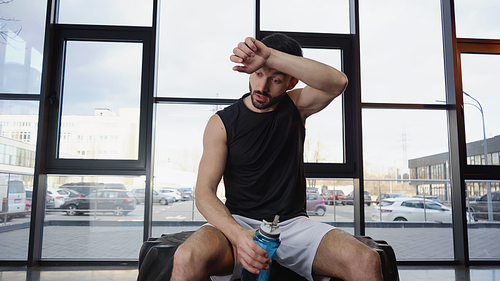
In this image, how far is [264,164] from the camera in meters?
1.33

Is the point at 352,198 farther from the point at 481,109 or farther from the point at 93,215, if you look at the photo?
the point at 93,215

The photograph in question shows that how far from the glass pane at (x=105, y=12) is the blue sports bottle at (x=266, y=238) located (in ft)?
7.79

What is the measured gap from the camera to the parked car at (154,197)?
2.72 metres

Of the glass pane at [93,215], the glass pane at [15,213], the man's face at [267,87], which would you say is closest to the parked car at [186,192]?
the glass pane at [93,215]

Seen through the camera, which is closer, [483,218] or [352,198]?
[352,198]

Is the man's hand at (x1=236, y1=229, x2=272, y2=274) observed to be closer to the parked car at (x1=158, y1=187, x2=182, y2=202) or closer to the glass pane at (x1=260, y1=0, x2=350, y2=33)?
the parked car at (x1=158, y1=187, x2=182, y2=202)

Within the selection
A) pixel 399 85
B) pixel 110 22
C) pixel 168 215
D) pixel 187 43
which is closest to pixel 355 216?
pixel 399 85

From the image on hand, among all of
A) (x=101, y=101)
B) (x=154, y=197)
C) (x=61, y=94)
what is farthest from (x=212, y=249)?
(x=61, y=94)

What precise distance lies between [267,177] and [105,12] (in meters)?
2.27

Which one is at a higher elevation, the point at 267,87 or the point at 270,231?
the point at 267,87

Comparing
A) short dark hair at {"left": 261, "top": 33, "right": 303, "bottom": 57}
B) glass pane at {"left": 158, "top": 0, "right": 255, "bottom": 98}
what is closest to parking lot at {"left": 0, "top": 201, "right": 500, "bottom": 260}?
glass pane at {"left": 158, "top": 0, "right": 255, "bottom": 98}

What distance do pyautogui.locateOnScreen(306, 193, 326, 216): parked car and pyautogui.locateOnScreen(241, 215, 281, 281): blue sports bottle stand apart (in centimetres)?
188

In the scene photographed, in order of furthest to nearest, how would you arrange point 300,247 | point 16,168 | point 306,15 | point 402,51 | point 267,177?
point 402,51
point 306,15
point 16,168
point 267,177
point 300,247

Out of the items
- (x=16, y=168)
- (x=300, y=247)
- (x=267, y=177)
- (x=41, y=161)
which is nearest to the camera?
(x=300, y=247)
